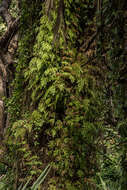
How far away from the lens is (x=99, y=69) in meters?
2.27

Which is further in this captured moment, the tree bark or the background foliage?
the tree bark

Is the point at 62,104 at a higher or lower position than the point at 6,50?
lower

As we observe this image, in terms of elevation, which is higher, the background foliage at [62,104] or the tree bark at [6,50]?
the tree bark at [6,50]

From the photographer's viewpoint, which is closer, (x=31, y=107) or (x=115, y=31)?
(x=115, y=31)

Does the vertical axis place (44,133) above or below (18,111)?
below

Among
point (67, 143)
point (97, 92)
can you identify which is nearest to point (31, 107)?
point (67, 143)

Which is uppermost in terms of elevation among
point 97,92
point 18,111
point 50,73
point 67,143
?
point 50,73

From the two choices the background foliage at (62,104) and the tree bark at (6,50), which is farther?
the tree bark at (6,50)

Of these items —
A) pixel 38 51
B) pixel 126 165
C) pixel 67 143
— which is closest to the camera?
pixel 126 165

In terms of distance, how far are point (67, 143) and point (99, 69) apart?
2.93ft

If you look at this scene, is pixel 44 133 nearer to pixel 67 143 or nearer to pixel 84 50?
pixel 67 143

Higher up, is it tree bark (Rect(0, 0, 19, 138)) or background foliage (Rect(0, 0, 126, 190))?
A: tree bark (Rect(0, 0, 19, 138))

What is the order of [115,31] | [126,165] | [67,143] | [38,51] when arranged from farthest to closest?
[38,51] → [67,143] → [115,31] → [126,165]

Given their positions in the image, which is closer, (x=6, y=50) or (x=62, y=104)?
(x=62, y=104)
